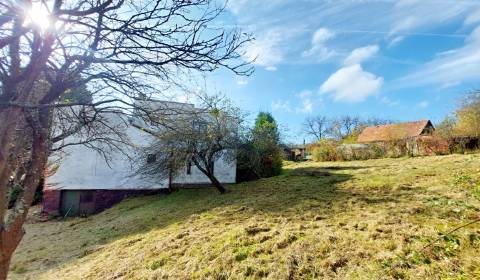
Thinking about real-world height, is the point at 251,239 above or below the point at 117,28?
below

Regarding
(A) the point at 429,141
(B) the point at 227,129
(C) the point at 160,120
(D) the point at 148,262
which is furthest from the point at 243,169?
(C) the point at 160,120

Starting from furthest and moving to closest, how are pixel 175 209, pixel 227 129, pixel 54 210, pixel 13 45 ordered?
pixel 54 210, pixel 227 129, pixel 175 209, pixel 13 45

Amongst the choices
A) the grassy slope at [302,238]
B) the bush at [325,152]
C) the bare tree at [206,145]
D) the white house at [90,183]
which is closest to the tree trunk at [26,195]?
the grassy slope at [302,238]

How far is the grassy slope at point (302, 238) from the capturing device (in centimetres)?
406

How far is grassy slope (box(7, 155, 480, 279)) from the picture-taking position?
4059 mm

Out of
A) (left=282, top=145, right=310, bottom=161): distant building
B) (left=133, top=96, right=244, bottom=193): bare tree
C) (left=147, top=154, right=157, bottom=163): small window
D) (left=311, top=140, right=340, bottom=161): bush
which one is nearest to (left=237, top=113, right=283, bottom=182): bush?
(left=133, top=96, right=244, bottom=193): bare tree

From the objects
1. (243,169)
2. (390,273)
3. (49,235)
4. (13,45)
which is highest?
(13,45)

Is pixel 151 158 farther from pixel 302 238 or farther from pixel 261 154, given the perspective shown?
pixel 302 238

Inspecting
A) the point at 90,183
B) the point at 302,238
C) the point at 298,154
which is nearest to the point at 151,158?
the point at 90,183

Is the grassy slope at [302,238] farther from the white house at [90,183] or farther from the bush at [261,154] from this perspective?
the white house at [90,183]

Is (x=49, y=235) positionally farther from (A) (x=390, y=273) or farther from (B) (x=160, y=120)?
(A) (x=390, y=273)

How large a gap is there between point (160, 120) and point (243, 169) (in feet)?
38.7

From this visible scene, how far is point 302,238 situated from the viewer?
505 cm

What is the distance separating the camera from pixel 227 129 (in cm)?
1111
